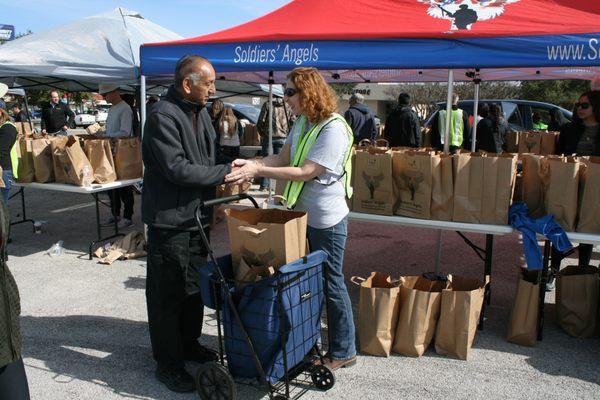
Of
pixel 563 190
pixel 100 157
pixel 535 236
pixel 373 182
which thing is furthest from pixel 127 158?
pixel 563 190

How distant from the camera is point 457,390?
10.7ft

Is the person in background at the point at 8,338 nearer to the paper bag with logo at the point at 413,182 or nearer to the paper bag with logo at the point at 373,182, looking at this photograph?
the paper bag with logo at the point at 373,182

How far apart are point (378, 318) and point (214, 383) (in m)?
1.20

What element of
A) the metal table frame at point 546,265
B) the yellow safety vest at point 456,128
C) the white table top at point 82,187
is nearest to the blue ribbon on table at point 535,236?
the metal table frame at point 546,265

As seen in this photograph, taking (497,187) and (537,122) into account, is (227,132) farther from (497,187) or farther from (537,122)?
(537,122)

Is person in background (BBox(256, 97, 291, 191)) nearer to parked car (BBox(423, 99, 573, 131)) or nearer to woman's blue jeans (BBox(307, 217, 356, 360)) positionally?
parked car (BBox(423, 99, 573, 131))

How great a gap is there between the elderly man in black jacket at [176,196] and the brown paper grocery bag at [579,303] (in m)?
2.68

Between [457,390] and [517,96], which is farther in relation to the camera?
[517,96]

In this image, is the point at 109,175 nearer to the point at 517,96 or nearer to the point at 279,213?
the point at 279,213

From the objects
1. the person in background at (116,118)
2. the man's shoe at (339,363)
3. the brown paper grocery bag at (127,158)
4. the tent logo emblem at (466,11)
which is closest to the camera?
the man's shoe at (339,363)

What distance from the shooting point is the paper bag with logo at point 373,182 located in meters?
4.21

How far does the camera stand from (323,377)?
319cm

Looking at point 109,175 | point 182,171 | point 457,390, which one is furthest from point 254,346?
point 109,175

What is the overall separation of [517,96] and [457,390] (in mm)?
35982
